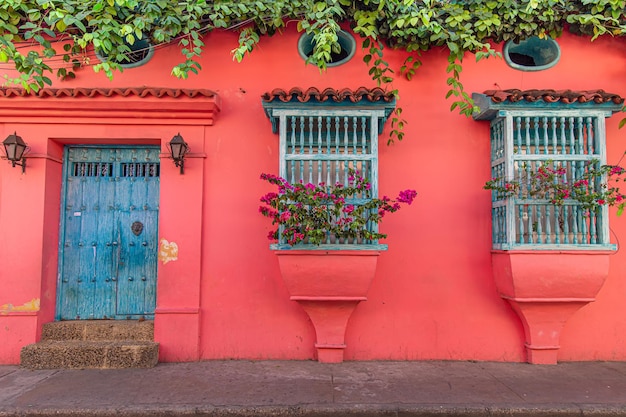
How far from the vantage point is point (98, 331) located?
4996 mm

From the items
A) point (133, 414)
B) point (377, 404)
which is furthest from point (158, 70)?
point (377, 404)

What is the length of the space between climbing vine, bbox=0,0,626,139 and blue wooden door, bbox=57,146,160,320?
120 cm

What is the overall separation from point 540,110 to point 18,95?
241 inches

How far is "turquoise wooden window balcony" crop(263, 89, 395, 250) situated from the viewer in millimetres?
4656

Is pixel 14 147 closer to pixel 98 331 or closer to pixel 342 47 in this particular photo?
pixel 98 331

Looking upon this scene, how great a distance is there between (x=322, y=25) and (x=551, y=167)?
3.10 meters

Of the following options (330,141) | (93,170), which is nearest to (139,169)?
(93,170)

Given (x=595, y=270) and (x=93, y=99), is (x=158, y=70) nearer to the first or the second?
(x=93, y=99)

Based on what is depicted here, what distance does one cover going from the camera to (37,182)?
5000mm

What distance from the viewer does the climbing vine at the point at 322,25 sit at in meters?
4.48

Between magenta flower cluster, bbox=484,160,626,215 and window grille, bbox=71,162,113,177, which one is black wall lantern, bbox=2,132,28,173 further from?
magenta flower cluster, bbox=484,160,626,215

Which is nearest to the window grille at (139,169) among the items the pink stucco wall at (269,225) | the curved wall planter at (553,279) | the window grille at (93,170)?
the window grille at (93,170)

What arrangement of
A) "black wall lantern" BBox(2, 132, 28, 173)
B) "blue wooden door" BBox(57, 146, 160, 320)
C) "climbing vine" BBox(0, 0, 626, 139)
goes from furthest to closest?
"blue wooden door" BBox(57, 146, 160, 320)
"black wall lantern" BBox(2, 132, 28, 173)
"climbing vine" BBox(0, 0, 626, 139)

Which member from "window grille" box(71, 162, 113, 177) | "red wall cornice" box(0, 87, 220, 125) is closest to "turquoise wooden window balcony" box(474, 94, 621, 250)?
"red wall cornice" box(0, 87, 220, 125)
